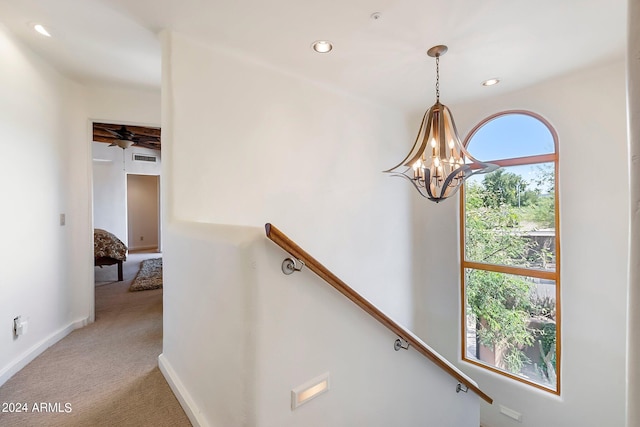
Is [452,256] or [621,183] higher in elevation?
[621,183]

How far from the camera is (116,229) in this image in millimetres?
7012

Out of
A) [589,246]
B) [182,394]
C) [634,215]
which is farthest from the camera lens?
[589,246]

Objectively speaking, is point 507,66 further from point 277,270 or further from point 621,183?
point 277,270

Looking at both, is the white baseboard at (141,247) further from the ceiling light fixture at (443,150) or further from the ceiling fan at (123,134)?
the ceiling light fixture at (443,150)

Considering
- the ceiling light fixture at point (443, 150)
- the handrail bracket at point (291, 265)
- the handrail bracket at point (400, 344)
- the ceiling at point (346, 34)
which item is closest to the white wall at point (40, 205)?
the ceiling at point (346, 34)

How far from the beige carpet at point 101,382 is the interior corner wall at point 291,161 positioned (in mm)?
1159

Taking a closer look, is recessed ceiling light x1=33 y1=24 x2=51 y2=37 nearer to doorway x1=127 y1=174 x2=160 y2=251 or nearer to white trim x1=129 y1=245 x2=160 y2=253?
doorway x1=127 y1=174 x2=160 y2=251

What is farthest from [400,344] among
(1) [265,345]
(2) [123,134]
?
(2) [123,134]

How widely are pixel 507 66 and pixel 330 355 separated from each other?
2.90m

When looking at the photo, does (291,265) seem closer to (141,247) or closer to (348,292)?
(348,292)

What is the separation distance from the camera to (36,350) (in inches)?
88.0

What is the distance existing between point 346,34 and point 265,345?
6.86 ft

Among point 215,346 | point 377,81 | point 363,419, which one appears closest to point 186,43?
point 377,81

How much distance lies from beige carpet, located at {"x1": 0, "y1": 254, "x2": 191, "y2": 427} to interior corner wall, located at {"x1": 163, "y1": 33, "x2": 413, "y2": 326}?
1.16 meters
